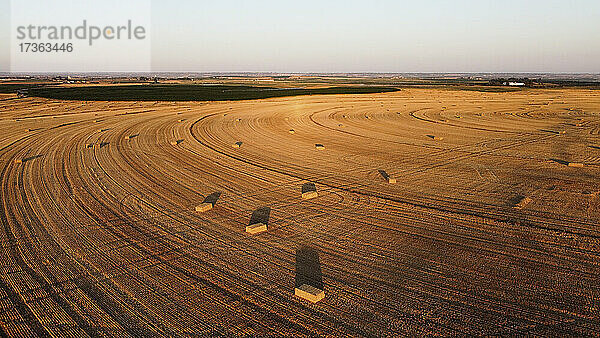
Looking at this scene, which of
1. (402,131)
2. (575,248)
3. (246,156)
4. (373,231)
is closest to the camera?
(575,248)

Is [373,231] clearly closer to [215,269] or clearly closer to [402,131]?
[215,269]

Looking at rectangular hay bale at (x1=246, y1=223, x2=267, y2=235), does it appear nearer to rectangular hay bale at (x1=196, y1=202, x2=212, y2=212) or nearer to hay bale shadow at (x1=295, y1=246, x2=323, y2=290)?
hay bale shadow at (x1=295, y1=246, x2=323, y2=290)

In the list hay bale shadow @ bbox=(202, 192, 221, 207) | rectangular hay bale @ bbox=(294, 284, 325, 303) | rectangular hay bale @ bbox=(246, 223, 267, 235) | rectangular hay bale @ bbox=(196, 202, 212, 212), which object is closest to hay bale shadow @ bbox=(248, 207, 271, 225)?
rectangular hay bale @ bbox=(246, 223, 267, 235)

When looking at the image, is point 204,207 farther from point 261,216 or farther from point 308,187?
point 308,187

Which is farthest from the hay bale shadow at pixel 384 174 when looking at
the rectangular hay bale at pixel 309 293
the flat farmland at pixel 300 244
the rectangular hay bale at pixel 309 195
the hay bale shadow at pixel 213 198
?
the rectangular hay bale at pixel 309 293

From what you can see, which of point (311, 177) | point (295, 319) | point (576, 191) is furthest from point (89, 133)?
point (576, 191)

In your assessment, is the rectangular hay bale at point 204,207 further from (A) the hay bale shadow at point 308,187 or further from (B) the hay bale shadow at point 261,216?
(A) the hay bale shadow at point 308,187

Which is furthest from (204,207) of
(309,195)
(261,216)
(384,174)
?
(384,174)
